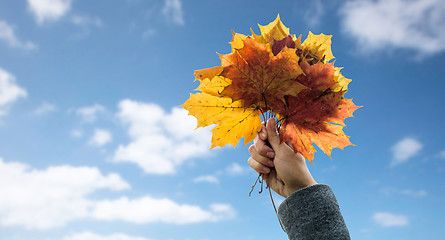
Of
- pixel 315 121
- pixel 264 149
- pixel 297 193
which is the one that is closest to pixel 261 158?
pixel 264 149

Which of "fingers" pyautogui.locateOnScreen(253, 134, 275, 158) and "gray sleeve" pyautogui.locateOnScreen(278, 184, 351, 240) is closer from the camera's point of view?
"gray sleeve" pyautogui.locateOnScreen(278, 184, 351, 240)

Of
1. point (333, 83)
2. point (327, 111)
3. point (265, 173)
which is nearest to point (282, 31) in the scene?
point (333, 83)

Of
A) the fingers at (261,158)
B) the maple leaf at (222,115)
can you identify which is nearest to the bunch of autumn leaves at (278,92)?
the maple leaf at (222,115)

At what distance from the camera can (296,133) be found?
6.27ft

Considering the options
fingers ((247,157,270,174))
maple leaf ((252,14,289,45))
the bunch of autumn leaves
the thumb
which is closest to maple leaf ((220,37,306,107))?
the bunch of autumn leaves

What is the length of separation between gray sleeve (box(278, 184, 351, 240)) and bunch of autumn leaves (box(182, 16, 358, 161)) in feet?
0.77

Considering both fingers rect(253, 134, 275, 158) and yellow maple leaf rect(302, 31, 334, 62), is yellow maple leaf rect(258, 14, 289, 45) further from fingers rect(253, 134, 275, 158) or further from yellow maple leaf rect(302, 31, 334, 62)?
fingers rect(253, 134, 275, 158)

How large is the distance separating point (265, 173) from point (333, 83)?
2.49 feet

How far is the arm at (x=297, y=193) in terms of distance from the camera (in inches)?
69.7

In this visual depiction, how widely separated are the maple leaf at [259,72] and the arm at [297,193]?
0.27 metres

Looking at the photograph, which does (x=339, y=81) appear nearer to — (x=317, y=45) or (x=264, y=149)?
(x=317, y=45)

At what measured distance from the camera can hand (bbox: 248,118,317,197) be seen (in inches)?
76.9

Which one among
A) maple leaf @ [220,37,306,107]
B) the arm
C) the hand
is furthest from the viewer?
the hand

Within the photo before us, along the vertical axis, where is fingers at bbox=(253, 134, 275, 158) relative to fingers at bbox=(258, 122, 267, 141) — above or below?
below
